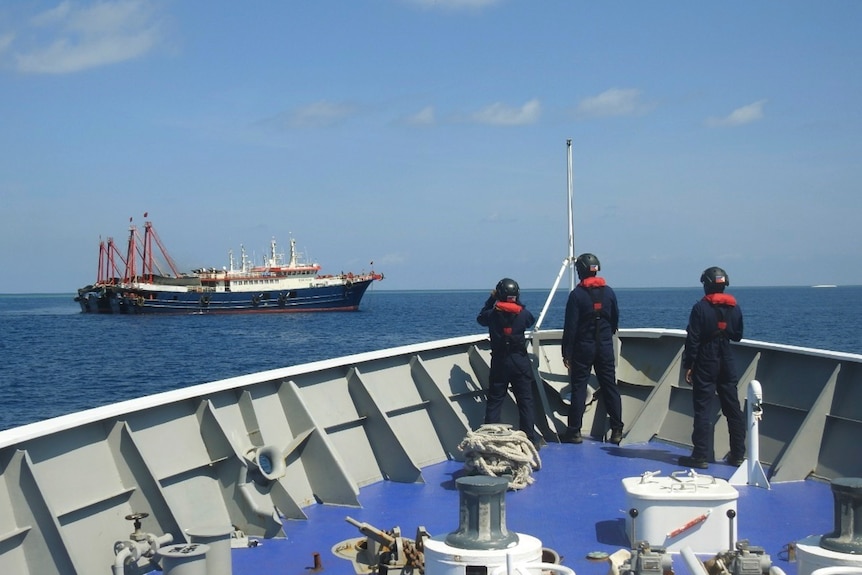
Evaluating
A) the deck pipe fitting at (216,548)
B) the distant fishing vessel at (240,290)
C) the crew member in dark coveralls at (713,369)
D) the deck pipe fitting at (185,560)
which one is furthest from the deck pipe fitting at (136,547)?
the distant fishing vessel at (240,290)

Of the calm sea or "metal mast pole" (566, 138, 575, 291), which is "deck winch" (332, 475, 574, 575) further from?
the calm sea

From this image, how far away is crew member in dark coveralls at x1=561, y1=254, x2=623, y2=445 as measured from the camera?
26.2ft

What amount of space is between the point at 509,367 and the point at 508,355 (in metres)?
0.11

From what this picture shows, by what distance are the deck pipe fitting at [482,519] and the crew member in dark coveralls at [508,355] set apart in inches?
169

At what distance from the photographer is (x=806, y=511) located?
19.5 ft

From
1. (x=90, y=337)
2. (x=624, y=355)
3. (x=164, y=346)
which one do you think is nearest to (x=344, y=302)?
(x=90, y=337)

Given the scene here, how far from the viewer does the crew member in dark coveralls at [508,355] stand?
304 inches

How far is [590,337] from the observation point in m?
8.05

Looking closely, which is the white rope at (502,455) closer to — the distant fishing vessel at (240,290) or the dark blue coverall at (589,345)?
the dark blue coverall at (589,345)

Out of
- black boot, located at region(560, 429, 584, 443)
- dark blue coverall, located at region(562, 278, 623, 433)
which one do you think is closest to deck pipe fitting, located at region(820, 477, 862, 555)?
dark blue coverall, located at region(562, 278, 623, 433)

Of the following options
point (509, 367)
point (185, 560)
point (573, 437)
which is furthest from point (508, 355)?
point (185, 560)

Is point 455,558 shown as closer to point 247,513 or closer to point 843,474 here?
point 247,513

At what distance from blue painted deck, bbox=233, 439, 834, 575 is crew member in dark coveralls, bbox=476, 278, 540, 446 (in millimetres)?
579

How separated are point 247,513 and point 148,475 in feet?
2.71
